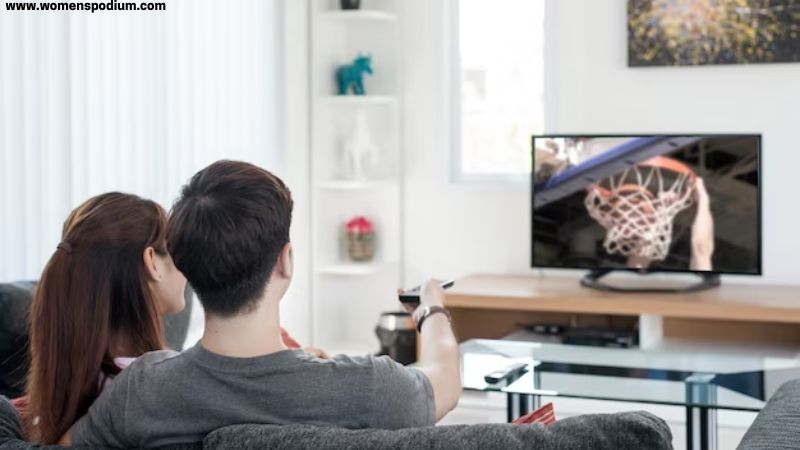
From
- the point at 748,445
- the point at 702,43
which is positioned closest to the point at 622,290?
the point at 702,43

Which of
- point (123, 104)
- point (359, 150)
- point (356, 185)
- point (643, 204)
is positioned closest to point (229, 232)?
point (123, 104)

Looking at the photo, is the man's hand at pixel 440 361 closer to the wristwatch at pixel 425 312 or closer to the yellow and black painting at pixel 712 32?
the wristwatch at pixel 425 312

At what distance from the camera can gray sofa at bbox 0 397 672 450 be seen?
4.69ft

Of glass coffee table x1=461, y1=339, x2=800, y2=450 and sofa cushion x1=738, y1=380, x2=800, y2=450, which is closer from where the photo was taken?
sofa cushion x1=738, y1=380, x2=800, y2=450

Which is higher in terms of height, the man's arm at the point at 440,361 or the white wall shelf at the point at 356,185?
the white wall shelf at the point at 356,185

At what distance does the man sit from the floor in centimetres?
254

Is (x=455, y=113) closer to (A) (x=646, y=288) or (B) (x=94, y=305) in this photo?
(A) (x=646, y=288)

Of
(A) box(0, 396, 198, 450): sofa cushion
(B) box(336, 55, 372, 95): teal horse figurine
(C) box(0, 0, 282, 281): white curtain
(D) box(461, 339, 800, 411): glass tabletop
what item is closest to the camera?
(A) box(0, 396, 198, 450): sofa cushion

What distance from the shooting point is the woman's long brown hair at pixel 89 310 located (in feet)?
6.01

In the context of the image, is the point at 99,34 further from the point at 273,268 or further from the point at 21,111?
the point at 273,268

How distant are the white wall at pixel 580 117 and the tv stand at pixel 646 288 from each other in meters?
0.23

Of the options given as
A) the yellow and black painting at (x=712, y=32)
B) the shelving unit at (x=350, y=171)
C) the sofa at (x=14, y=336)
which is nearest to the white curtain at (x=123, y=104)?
the shelving unit at (x=350, y=171)

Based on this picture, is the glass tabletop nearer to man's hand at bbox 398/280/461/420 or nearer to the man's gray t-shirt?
man's hand at bbox 398/280/461/420

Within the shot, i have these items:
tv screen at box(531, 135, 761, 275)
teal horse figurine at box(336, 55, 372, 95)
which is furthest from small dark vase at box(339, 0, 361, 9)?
tv screen at box(531, 135, 761, 275)
